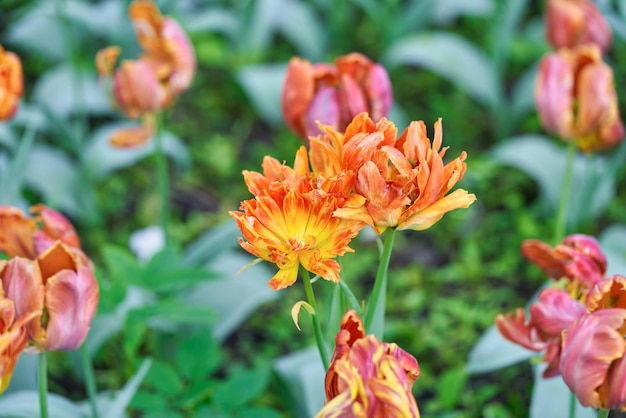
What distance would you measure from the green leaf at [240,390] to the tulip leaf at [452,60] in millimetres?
1349

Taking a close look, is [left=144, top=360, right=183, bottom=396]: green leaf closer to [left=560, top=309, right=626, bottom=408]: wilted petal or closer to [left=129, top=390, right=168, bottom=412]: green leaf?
[left=129, top=390, right=168, bottom=412]: green leaf

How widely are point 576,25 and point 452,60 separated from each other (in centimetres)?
55

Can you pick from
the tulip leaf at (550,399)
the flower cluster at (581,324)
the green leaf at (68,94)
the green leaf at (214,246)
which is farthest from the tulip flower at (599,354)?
the green leaf at (68,94)

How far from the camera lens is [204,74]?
285 centimetres

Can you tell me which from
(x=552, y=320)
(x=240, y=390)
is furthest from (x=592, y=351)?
(x=240, y=390)

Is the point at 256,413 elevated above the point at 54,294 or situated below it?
below

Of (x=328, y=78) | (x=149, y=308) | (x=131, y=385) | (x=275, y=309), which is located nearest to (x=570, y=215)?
(x=275, y=309)

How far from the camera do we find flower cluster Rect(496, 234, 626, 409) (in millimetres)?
869

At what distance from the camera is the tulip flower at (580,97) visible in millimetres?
1560

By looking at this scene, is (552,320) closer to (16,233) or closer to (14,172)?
(16,233)

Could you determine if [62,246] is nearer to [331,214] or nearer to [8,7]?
[331,214]

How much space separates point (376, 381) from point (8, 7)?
8.83ft

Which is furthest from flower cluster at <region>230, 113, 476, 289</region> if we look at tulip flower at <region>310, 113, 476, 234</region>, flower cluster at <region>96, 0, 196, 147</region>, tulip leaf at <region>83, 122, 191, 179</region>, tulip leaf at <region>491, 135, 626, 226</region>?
tulip leaf at <region>83, 122, 191, 179</region>

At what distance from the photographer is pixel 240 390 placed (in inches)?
49.4
